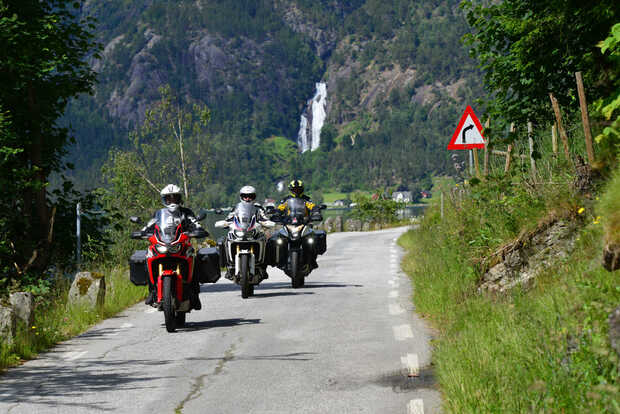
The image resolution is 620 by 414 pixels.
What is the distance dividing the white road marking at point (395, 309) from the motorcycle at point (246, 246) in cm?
253

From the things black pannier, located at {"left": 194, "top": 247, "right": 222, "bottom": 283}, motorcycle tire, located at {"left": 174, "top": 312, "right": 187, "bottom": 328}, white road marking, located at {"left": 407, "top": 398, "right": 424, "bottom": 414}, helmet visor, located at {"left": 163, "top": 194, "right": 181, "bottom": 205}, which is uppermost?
helmet visor, located at {"left": 163, "top": 194, "right": 181, "bottom": 205}

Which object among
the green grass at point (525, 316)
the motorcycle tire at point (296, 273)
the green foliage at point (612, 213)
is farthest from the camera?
the motorcycle tire at point (296, 273)

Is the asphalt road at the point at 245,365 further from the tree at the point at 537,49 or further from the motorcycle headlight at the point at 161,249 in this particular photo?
the tree at the point at 537,49

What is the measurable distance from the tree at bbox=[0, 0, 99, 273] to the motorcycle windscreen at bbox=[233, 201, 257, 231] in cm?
345

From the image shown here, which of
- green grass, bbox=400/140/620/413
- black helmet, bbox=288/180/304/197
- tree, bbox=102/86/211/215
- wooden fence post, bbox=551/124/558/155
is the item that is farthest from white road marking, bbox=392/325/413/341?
tree, bbox=102/86/211/215

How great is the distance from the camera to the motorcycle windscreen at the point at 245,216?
42.2 ft

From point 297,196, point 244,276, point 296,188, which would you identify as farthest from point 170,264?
point 297,196

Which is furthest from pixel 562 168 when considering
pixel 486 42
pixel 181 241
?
pixel 181 241

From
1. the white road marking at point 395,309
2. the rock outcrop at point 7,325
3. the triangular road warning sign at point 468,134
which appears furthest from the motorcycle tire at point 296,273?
the rock outcrop at point 7,325

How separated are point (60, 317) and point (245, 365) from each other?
411 centimetres

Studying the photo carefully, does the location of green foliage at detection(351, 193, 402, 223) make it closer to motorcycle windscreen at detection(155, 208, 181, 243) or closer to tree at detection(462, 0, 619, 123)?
tree at detection(462, 0, 619, 123)

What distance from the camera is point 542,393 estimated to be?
176 inches

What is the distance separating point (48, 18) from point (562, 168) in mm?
9487

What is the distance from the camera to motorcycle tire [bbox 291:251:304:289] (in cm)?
1409
